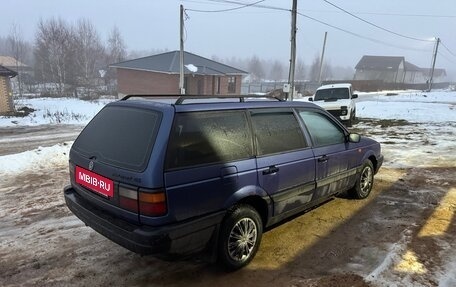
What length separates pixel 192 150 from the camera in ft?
10.3

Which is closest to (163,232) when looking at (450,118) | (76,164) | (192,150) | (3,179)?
(192,150)

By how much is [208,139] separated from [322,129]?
6.92ft

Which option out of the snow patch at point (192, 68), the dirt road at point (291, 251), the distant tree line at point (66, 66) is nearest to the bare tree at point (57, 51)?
the distant tree line at point (66, 66)

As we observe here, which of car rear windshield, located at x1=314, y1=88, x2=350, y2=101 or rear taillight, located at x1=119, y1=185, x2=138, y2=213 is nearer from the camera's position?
rear taillight, located at x1=119, y1=185, x2=138, y2=213

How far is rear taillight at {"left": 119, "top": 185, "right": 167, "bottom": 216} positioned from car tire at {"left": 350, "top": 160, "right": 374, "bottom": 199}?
3.67 m

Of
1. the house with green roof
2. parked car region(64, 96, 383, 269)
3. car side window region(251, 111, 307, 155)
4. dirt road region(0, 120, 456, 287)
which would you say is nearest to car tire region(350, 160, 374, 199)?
dirt road region(0, 120, 456, 287)

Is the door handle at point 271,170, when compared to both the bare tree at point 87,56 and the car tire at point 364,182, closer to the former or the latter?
the car tire at point 364,182

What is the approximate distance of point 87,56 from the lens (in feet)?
173

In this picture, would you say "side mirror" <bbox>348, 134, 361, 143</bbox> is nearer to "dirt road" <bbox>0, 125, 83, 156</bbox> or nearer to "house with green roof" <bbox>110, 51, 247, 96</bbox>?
"dirt road" <bbox>0, 125, 83, 156</bbox>

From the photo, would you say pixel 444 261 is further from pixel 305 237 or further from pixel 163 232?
pixel 163 232

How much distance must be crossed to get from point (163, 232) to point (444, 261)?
10.1ft

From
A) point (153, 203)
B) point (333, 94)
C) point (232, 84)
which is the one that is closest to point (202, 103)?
point (153, 203)

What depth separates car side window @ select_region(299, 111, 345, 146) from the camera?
455cm

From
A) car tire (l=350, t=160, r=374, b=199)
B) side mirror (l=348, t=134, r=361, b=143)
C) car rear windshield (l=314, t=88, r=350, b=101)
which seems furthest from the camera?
car rear windshield (l=314, t=88, r=350, b=101)
